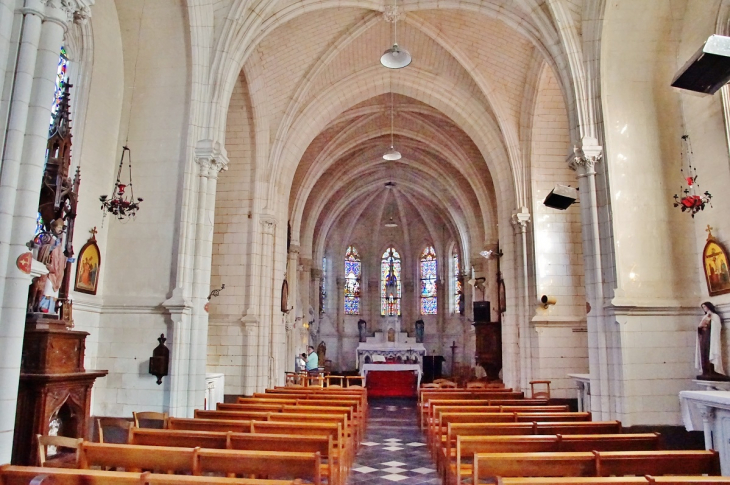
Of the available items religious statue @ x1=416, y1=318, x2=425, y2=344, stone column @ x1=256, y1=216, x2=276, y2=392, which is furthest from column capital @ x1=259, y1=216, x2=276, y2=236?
religious statue @ x1=416, y1=318, x2=425, y2=344

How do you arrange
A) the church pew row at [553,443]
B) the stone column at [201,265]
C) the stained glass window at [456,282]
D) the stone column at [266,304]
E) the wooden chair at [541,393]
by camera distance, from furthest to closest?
1. the stained glass window at [456,282]
2. the stone column at [266,304]
3. the wooden chair at [541,393]
4. the stone column at [201,265]
5. the church pew row at [553,443]

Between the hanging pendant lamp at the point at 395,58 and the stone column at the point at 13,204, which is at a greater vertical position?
the hanging pendant lamp at the point at 395,58

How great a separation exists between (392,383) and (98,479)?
19278 mm

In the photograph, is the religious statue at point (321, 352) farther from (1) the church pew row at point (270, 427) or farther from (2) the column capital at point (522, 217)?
(1) the church pew row at point (270, 427)

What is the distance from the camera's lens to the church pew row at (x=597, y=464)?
481 cm

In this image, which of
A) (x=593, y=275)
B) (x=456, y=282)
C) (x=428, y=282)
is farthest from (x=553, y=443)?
(x=428, y=282)

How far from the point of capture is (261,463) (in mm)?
4664

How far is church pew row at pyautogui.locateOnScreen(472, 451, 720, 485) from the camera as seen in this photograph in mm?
4812

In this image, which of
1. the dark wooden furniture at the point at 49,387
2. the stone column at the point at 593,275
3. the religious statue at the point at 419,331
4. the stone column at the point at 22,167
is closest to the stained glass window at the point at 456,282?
the religious statue at the point at 419,331

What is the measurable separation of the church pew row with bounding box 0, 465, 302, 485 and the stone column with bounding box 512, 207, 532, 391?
37.9ft

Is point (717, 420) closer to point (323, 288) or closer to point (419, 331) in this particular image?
point (419, 331)

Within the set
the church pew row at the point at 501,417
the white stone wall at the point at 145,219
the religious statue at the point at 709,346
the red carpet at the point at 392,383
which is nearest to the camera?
the church pew row at the point at 501,417

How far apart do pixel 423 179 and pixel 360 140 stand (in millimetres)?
6557

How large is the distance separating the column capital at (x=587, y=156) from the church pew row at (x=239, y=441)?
21.8 ft
